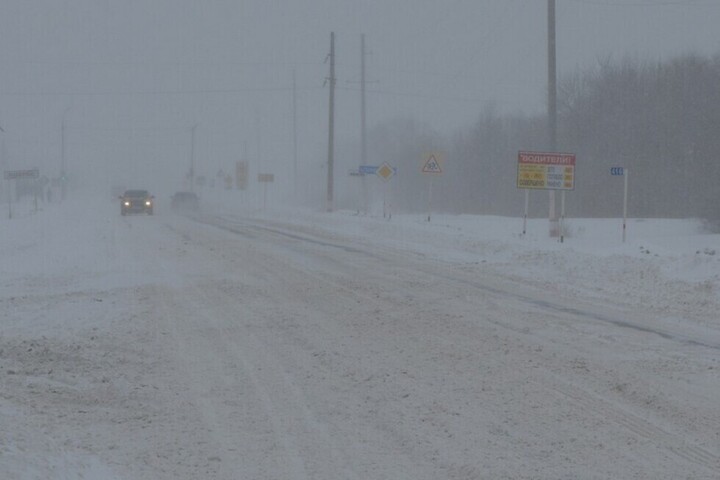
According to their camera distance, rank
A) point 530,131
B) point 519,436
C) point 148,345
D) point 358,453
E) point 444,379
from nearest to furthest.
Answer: point 358,453
point 519,436
point 444,379
point 148,345
point 530,131

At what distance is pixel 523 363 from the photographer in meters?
10.5

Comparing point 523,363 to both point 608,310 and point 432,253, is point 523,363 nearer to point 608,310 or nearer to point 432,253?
point 608,310

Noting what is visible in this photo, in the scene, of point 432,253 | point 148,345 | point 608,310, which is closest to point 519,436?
point 148,345

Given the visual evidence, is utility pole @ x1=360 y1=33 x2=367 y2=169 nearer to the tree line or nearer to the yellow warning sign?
the tree line

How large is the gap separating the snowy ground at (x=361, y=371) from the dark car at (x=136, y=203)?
42126 millimetres

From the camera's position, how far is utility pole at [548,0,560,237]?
30.7m

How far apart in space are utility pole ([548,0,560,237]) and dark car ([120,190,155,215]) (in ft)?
123

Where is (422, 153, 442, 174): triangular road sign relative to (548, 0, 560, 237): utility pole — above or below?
below

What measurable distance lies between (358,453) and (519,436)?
1339 millimetres

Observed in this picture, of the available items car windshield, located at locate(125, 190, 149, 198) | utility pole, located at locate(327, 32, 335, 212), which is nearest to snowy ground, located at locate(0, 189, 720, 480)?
utility pole, located at locate(327, 32, 335, 212)

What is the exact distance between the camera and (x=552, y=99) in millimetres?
31094

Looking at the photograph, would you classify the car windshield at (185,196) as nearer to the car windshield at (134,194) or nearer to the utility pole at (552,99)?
the car windshield at (134,194)

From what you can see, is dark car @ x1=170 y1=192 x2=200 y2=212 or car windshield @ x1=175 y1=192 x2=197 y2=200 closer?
dark car @ x1=170 y1=192 x2=200 y2=212

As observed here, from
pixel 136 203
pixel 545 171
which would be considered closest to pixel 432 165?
pixel 545 171
